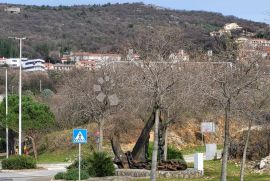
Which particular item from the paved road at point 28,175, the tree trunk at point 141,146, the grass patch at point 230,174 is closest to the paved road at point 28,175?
the paved road at point 28,175

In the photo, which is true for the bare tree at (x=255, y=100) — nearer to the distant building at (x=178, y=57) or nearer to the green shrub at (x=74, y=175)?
the distant building at (x=178, y=57)

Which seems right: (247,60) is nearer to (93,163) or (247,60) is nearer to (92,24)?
(93,163)

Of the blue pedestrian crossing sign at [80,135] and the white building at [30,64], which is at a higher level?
the blue pedestrian crossing sign at [80,135]

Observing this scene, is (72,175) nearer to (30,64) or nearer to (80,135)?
(80,135)

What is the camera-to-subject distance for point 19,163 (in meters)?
39.7

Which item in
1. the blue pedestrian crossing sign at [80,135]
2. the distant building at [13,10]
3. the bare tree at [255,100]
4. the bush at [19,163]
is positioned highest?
the distant building at [13,10]

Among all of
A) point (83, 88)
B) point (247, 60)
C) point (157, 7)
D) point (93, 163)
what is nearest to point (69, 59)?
point (157, 7)

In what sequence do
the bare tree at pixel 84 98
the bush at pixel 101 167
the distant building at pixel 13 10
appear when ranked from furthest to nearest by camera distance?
the distant building at pixel 13 10, the bare tree at pixel 84 98, the bush at pixel 101 167

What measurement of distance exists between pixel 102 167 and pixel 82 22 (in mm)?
145289

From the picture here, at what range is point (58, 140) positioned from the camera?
54156mm

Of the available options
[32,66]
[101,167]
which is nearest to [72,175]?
[101,167]

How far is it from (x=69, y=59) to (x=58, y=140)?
275ft

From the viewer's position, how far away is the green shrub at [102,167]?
29.9 m

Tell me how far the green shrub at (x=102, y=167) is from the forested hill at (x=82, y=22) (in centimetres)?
10118
